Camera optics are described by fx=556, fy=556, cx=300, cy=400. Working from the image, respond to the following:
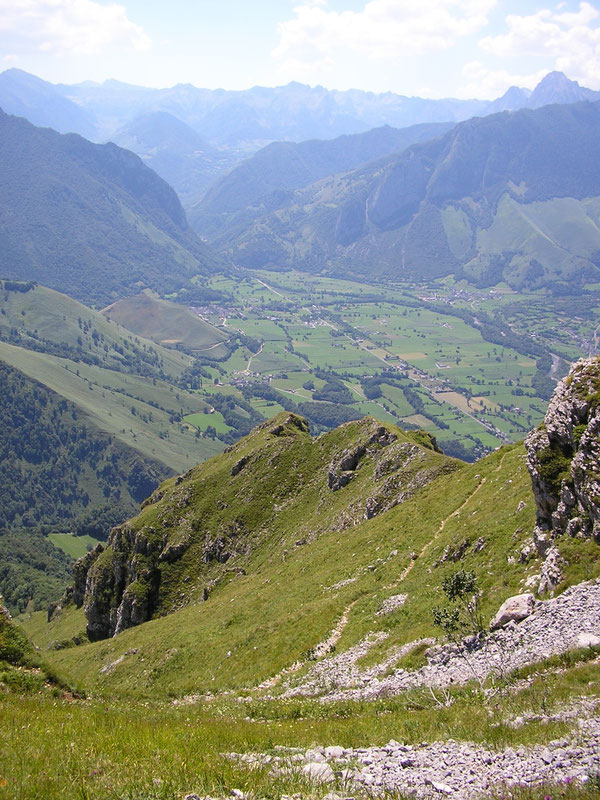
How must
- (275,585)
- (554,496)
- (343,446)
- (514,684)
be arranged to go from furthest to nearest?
(343,446), (275,585), (554,496), (514,684)

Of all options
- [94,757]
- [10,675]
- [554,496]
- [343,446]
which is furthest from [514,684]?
[343,446]

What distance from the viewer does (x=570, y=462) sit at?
3488 centimetres

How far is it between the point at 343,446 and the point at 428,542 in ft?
166

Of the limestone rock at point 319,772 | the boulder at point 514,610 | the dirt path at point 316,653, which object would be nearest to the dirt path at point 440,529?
the dirt path at point 316,653

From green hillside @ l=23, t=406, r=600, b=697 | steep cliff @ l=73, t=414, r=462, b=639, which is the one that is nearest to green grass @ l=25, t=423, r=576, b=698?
green hillside @ l=23, t=406, r=600, b=697

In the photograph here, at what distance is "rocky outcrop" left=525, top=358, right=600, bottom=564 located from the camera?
31391 millimetres

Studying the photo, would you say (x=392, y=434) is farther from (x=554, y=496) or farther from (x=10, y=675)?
(x=10, y=675)

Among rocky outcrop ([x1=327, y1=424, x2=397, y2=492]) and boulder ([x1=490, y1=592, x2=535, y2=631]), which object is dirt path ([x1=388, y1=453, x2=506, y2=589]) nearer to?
boulder ([x1=490, y1=592, x2=535, y2=631])

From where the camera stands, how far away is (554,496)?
116ft

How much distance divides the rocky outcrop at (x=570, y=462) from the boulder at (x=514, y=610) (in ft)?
7.49

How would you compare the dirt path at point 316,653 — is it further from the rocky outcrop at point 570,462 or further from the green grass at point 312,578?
the rocky outcrop at point 570,462

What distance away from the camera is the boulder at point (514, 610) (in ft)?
94.6

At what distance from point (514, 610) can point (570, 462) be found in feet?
35.2

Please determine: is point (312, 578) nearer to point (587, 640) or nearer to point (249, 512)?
point (249, 512)
